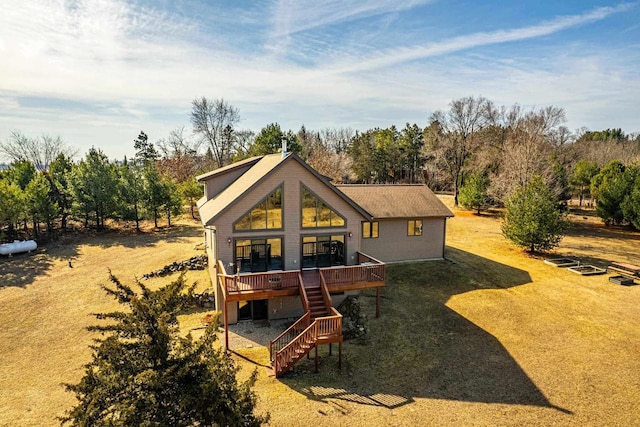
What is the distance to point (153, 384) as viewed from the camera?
6172 mm

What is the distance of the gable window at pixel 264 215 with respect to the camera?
16.7 metres

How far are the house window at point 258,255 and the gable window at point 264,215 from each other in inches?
28.4

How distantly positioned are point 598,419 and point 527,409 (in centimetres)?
189

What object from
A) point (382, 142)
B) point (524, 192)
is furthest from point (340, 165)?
point (524, 192)

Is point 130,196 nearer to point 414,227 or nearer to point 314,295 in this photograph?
point 314,295

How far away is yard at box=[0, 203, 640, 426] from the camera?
11.3m

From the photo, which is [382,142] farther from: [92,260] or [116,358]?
[116,358]

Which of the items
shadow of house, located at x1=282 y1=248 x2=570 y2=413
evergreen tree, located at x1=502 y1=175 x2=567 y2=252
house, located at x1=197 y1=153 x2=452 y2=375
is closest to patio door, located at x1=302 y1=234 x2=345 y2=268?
house, located at x1=197 y1=153 x2=452 y2=375

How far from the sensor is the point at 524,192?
88.6ft

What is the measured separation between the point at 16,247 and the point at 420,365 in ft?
101

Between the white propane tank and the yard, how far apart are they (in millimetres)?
3092

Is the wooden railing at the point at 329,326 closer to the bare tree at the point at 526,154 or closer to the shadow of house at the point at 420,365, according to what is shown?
the shadow of house at the point at 420,365

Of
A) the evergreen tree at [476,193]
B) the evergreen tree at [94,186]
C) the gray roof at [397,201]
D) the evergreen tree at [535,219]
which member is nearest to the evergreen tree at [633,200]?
the evergreen tree at [476,193]

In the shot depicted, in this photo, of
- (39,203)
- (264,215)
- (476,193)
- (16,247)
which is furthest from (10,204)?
(476,193)
